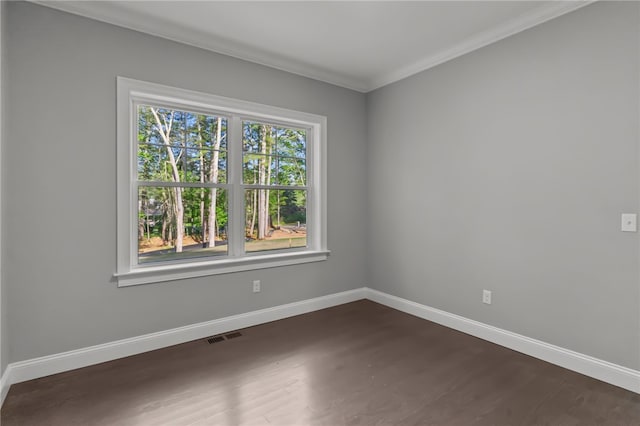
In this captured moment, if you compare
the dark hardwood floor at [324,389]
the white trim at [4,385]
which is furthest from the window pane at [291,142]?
the white trim at [4,385]

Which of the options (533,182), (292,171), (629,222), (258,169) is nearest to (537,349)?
(629,222)

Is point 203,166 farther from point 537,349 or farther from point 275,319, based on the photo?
point 537,349

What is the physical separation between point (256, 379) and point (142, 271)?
1.30 meters

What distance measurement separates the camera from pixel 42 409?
196 centimetres

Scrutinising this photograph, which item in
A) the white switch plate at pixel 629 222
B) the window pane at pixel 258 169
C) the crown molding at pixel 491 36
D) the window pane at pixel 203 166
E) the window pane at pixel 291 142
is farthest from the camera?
the window pane at pixel 291 142

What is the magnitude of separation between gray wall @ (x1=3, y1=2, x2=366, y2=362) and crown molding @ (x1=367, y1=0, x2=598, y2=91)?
194 cm

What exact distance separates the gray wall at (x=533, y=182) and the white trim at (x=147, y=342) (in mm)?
1334

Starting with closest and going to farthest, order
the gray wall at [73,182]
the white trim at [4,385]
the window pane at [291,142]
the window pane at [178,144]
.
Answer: the white trim at [4,385], the gray wall at [73,182], the window pane at [178,144], the window pane at [291,142]

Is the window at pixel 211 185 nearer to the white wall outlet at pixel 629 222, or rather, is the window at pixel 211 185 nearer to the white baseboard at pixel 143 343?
the white baseboard at pixel 143 343

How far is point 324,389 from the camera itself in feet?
7.14

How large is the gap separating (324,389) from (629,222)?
232 cm

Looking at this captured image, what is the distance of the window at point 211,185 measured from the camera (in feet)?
9.04

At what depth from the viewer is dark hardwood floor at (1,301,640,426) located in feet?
6.20

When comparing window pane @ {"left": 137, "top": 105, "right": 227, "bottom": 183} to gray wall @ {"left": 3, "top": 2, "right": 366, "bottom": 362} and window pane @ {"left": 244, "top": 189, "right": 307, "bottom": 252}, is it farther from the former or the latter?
window pane @ {"left": 244, "top": 189, "right": 307, "bottom": 252}
